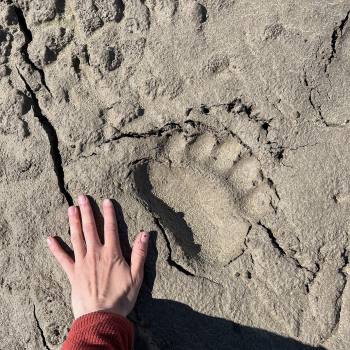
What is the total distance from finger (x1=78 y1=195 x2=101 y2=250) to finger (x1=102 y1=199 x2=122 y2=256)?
37 millimetres

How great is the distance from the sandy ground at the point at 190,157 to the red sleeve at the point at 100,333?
0.09m

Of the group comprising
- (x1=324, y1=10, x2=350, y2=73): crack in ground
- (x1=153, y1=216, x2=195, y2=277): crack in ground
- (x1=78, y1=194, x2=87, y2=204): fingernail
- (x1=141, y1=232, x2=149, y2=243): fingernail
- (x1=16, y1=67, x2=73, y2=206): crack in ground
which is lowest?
(x1=153, y1=216, x2=195, y2=277): crack in ground

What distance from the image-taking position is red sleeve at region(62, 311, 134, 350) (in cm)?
154

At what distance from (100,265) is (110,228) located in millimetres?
127

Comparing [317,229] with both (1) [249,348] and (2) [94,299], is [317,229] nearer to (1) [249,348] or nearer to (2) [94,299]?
(1) [249,348]

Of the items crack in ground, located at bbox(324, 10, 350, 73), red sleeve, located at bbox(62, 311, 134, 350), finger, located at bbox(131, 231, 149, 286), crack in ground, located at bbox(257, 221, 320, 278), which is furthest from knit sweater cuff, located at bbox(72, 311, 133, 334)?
crack in ground, located at bbox(324, 10, 350, 73)

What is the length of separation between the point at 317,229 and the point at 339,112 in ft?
1.31

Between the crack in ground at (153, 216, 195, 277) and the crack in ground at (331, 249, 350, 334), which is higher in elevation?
the crack in ground at (153, 216, 195, 277)

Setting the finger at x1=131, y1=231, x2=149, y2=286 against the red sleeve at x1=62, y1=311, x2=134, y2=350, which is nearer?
the red sleeve at x1=62, y1=311, x2=134, y2=350

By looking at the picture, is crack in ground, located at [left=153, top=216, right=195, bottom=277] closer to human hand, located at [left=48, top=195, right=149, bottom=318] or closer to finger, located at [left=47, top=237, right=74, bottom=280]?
human hand, located at [left=48, top=195, right=149, bottom=318]

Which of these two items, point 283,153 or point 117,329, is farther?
point 283,153

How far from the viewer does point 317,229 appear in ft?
5.48

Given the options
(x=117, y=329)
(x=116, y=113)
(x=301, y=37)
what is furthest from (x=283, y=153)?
(x=117, y=329)

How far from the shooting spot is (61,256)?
5.49 feet
